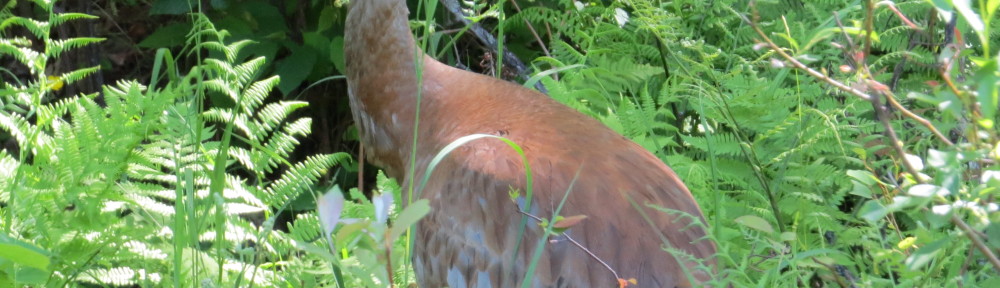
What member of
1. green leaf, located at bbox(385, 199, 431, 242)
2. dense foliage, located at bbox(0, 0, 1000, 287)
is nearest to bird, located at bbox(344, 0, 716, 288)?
dense foliage, located at bbox(0, 0, 1000, 287)

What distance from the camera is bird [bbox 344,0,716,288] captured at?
2234mm

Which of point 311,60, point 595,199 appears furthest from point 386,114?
point 311,60

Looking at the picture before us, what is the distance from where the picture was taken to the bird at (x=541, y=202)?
2.23 metres

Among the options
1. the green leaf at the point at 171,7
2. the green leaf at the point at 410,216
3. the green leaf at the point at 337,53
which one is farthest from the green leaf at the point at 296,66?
the green leaf at the point at 410,216

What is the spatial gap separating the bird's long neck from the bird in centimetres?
9

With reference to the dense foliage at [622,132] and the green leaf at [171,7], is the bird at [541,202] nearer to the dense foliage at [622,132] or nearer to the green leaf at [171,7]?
the dense foliage at [622,132]

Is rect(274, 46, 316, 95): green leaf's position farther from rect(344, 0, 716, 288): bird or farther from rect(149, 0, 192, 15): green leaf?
rect(344, 0, 716, 288): bird

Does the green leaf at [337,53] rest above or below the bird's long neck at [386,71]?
below

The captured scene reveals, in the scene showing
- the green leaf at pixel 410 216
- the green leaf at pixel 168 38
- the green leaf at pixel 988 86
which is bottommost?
the green leaf at pixel 168 38

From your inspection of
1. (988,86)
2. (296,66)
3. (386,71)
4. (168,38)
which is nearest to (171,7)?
(168,38)

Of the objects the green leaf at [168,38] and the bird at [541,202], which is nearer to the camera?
the bird at [541,202]

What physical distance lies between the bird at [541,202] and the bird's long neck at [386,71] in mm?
90

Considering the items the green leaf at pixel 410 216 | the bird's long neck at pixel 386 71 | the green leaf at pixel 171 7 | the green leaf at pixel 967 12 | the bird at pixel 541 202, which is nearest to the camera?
the green leaf at pixel 967 12

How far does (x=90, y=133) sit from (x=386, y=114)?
78 centimetres
